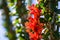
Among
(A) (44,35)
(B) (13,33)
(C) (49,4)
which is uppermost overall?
(B) (13,33)

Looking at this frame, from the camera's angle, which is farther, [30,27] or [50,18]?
[50,18]

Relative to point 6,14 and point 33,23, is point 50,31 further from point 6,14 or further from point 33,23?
point 6,14

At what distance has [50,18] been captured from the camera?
1416 millimetres

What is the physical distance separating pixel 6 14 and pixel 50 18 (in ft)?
3.96

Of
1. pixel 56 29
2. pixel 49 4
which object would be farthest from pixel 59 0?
pixel 56 29

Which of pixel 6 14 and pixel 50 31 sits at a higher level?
pixel 6 14

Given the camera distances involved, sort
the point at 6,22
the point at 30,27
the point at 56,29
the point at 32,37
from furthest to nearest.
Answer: the point at 56,29, the point at 30,27, the point at 32,37, the point at 6,22

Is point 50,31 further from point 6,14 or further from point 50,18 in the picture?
point 6,14

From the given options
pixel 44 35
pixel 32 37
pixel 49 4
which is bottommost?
pixel 44 35

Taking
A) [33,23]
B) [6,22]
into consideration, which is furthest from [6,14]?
[33,23]

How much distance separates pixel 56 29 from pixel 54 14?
0.15 metres

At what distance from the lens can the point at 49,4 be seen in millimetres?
1400

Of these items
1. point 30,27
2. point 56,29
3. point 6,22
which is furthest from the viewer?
point 56,29

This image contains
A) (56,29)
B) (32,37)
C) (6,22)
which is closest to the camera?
(6,22)
